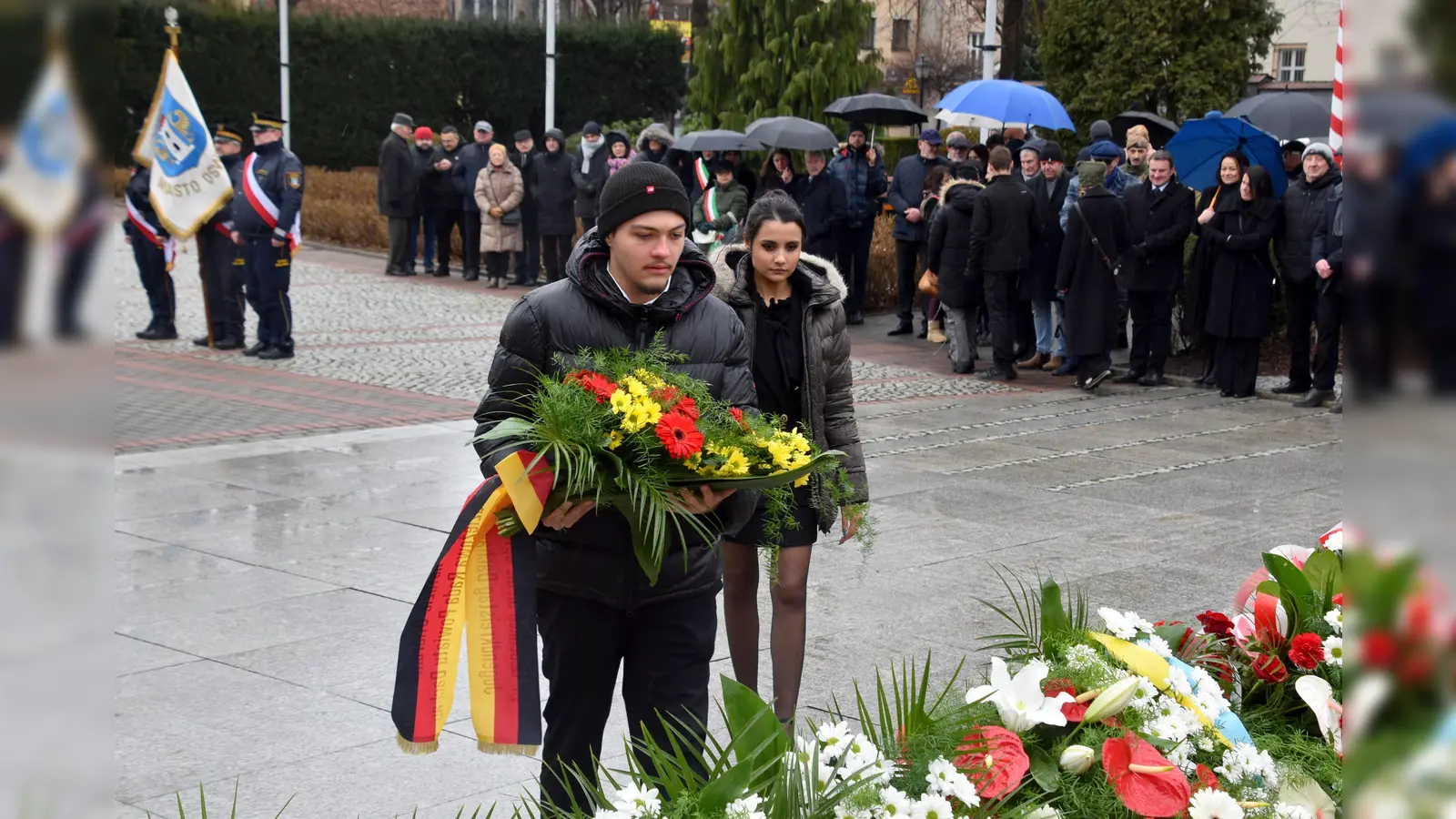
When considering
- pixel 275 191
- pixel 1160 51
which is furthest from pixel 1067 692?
pixel 1160 51

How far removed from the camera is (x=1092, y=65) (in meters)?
22.5

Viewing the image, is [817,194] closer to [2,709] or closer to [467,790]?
[467,790]

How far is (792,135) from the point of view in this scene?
18.0 meters

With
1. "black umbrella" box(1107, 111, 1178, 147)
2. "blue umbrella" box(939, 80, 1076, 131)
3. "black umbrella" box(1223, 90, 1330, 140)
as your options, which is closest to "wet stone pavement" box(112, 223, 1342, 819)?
"blue umbrella" box(939, 80, 1076, 131)

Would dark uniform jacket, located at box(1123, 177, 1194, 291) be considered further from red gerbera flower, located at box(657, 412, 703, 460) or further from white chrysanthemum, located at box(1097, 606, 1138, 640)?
red gerbera flower, located at box(657, 412, 703, 460)

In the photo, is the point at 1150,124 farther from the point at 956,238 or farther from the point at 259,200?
the point at 259,200

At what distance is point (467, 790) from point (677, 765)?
1875mm

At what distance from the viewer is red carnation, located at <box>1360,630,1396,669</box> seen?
44 centimetres

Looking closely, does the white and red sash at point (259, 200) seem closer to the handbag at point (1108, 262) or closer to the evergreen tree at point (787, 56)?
the handbag at point (1108, 262)

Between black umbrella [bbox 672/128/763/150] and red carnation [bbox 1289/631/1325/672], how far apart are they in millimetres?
14742

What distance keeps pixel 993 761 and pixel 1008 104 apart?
1528 cm

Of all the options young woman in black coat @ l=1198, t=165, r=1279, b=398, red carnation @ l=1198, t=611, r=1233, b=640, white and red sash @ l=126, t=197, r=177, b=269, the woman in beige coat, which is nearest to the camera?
red carnation @ l=1198, t=611, r=1233, b=640

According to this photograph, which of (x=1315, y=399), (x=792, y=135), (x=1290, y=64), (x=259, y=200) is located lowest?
(x=1315, y=399)

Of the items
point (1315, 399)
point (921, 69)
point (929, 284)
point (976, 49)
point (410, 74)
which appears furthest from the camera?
point (976, 49)
